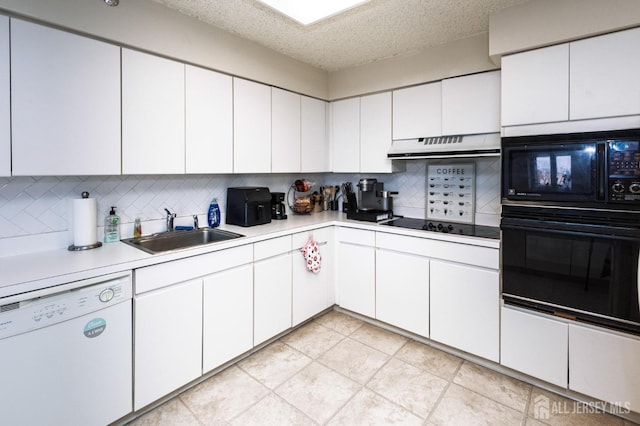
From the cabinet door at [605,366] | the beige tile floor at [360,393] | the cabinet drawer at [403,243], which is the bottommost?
the beige tile floor at [360,393]

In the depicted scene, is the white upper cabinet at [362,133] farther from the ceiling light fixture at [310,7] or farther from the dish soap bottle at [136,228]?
the dish soap bottle at [136,228]

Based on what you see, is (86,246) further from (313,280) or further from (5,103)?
(313,280)

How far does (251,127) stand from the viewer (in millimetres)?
2652

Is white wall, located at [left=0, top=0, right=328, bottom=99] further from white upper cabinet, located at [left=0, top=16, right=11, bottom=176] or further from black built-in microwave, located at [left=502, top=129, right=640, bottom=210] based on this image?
black built-in microwave, located at [left=502, top=129, right=640, bottom=210]

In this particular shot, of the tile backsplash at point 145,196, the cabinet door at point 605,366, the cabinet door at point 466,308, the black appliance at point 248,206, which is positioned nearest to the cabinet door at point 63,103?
the tile backsplash at point 145,196

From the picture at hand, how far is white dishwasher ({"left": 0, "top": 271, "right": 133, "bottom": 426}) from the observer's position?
1349 mm

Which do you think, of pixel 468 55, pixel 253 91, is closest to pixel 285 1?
pixel 253 91

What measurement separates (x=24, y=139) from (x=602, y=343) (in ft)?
10.6

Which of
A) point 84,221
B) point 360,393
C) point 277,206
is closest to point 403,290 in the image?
point 360,393

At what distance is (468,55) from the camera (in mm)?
2484

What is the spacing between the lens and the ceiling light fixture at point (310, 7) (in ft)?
6.01

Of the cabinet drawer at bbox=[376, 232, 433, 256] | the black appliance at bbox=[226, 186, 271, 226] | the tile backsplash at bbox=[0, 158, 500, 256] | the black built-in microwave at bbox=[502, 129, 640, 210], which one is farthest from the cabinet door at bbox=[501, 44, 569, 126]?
the black appliance at bbox=[226, 186, 271, 226]

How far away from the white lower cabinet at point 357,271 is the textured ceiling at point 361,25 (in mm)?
1571

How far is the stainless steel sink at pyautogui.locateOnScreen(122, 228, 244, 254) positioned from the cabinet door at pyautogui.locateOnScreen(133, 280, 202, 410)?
1.29ft
